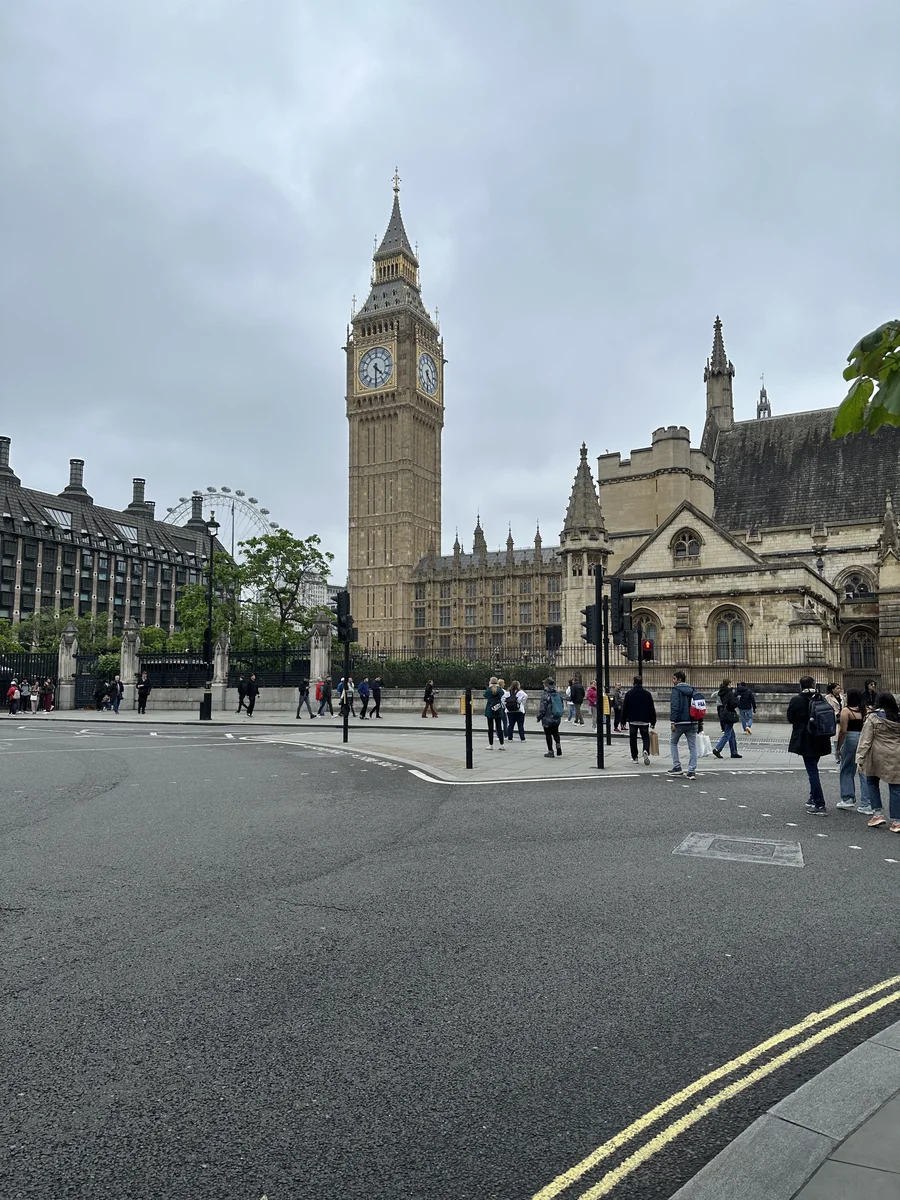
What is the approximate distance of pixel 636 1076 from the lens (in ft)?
10.5

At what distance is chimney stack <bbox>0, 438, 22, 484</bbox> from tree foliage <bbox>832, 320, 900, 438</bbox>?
99610 mm

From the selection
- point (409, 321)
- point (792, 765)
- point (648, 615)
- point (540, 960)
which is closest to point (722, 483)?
point (648, 615)

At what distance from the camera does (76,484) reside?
102688mm

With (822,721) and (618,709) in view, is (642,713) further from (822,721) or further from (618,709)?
(618,709)

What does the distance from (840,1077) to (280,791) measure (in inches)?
336

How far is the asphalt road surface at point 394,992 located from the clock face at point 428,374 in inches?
3792

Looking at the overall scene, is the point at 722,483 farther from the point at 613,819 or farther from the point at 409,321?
the point at 409,321

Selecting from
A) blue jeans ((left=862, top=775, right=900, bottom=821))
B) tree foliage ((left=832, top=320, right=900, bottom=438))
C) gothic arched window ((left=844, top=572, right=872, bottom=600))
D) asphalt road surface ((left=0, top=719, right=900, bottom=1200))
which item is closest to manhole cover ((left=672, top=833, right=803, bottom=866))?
asphalt road surface ((left=0, top=719, right=900, bottom=1200))

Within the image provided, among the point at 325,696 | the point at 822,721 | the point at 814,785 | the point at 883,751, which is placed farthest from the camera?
the point at 325,696

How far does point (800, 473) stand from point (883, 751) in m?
35.5

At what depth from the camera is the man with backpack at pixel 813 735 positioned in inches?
369

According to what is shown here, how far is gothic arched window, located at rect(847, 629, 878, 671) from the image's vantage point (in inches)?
1410

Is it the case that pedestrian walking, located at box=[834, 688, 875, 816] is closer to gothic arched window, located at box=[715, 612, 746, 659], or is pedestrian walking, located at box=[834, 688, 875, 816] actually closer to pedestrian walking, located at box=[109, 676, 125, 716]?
gothic arched window, located at box=[715, 612, 746, 659]

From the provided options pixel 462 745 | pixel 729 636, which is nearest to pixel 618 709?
pixel 462 745
